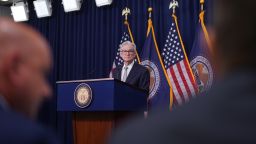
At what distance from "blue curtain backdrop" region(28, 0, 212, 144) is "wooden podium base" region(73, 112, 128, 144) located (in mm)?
2963

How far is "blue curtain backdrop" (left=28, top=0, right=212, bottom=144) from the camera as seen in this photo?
22.9 ft

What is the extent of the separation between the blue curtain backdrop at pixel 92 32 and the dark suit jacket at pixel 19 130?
5.98 metres

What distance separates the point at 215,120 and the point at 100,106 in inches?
139

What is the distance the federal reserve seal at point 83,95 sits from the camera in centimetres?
408

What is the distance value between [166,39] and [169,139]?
6.40 meters

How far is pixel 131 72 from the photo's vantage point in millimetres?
5301

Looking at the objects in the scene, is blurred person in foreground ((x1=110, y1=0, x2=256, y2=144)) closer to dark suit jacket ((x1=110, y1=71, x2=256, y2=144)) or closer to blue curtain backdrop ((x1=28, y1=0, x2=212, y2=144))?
dark suit jacket ((x1=110, y1=71, x2=256, y2=144))

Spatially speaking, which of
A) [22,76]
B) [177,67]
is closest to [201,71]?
[177,67]

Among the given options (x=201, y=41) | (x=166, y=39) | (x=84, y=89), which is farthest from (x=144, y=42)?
(x=84, y=89)

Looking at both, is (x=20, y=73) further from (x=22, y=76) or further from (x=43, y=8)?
(x=43, y=8)

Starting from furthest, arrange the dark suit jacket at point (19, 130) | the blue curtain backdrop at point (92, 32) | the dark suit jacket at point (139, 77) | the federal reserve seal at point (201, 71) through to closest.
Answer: the blue curtain backdrop at point (92, 32) < the federal reserve seal at point (201, 71) < the dark suit jacket at point (139, 77) < the dark suit jacket at point (19, 130)

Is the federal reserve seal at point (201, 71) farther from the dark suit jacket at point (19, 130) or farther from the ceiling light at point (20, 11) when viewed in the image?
the dark suit jacket at point (19, 130)

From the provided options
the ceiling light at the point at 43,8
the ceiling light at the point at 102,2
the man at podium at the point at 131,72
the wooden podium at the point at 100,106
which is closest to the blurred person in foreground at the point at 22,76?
the wooden podium at the point at 100,106

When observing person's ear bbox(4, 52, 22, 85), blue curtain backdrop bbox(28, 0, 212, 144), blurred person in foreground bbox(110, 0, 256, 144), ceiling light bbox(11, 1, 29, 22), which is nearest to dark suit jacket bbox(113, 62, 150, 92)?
blue curtain backdrop bbox(28, 0, 212, 144)
